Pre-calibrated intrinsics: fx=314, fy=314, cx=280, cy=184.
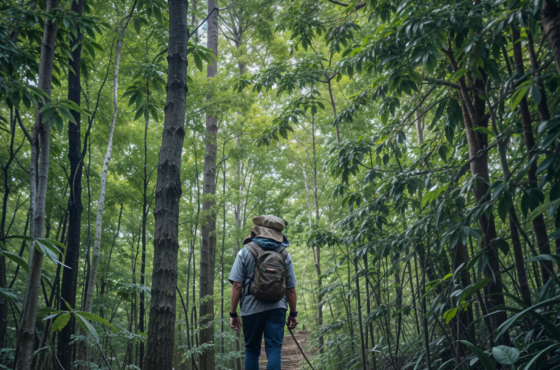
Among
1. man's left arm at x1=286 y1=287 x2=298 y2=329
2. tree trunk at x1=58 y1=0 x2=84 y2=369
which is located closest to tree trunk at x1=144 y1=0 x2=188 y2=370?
man's left arm at x1=286 y1=287 x2=298 y2=329

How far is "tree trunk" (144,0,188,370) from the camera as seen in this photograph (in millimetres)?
2113

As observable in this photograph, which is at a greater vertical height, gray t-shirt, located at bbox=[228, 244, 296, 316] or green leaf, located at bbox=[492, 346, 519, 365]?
gray t-shirt, located at bbox=[228, 244, 296, 316]

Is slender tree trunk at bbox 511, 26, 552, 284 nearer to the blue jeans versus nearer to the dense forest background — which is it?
the dense forest background

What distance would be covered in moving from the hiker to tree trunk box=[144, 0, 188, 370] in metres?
0.67

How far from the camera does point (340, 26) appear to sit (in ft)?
11.5

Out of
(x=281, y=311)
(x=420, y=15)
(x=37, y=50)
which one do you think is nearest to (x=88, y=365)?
(x=281, y=311)

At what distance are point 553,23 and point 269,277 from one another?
2.36m

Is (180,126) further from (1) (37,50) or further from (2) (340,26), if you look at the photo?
(2) (340,26)

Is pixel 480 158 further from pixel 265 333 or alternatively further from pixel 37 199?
pixel 37 199

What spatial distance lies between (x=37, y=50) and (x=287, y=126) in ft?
8.08

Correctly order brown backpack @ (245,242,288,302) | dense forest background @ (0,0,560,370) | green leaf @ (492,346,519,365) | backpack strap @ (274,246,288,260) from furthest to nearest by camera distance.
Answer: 1. backpack strap @ (274,246,288,260)
2. brown backpack @ (245,242,288,302)
3. dense forest background @ (0,0,560,370)
4. green leaf @ (492,346,519,365)

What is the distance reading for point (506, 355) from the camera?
4.59ft

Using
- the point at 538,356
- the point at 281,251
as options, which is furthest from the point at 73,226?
the point at 538,356

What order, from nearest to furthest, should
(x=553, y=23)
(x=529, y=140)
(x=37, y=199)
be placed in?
(x=553, y=23)
(x=529, y=140)
(x=37, y=199)
